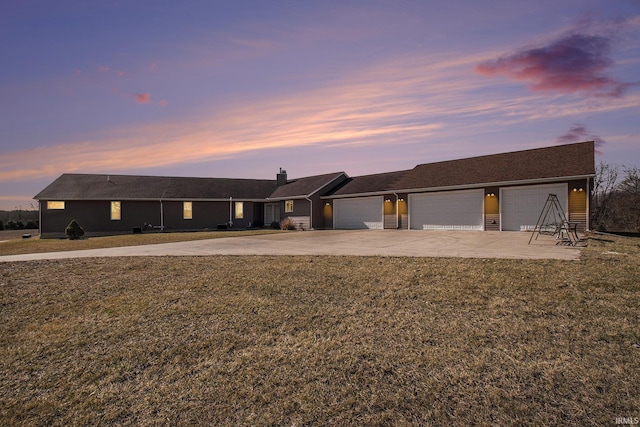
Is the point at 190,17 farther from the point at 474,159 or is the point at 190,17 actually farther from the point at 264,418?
the point at 474,159

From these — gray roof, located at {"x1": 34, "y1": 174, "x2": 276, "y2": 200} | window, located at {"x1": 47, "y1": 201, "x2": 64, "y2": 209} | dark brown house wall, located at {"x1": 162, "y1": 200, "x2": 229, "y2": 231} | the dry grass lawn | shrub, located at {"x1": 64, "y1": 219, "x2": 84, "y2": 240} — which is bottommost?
the dry grass lawn

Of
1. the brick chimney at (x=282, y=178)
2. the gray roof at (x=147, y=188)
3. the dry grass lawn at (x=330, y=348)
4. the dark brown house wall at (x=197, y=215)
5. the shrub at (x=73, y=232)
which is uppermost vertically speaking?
the brick chimney at (x=282, y=178)

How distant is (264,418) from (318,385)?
72 cm

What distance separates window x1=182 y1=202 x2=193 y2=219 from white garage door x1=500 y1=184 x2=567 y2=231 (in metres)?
23.2

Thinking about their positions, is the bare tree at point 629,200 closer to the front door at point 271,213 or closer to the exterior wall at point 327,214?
the exterior wall at point 327,214

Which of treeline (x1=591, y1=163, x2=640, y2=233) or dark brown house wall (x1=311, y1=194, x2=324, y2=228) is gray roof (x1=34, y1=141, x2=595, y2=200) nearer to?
dark brown house wall (x1=311, y1=194, x2=324, y2=228)

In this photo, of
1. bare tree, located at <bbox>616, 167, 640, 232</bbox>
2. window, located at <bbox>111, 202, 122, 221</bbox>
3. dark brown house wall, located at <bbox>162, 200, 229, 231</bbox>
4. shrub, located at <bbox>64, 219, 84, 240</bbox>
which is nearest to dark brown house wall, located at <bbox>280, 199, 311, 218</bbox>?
dark brown house wall, located at <bbox>162, 200, 229, 231</bbox>

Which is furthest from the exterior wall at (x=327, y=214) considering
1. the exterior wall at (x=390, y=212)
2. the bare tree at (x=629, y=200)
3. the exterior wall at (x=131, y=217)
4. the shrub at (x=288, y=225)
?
the bare tree at (x=629, y=200)

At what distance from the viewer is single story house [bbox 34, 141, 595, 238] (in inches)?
700

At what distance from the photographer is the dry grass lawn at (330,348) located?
3.30m

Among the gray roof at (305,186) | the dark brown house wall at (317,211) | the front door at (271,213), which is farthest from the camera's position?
the front door at (271,213)

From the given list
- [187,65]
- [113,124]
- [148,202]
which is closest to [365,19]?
[187,65]

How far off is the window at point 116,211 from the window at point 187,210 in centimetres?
471

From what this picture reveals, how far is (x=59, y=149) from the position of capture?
20.6 m
